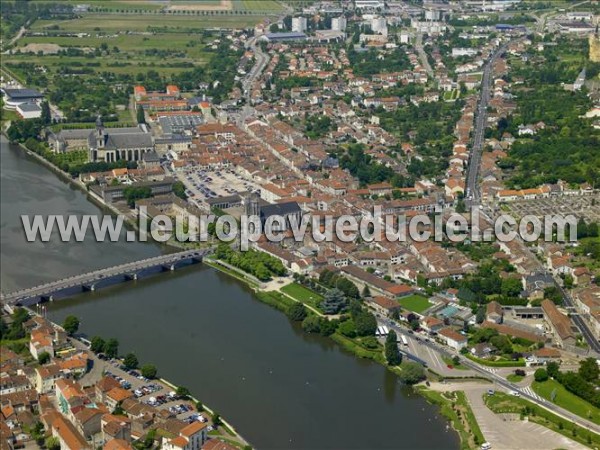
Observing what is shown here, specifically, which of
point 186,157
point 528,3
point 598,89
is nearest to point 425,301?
point 186,157

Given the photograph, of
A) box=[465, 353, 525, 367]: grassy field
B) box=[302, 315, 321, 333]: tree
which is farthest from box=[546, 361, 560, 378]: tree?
box=[302, 315, 321, 333]: tree

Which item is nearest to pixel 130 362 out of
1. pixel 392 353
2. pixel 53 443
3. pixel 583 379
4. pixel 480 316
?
pixel 53 443

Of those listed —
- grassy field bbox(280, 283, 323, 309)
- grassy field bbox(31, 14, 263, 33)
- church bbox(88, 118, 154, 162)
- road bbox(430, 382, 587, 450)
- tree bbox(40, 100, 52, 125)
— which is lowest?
road bbox(430, 382, 587, 450)

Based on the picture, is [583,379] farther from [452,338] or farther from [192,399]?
[192,399]

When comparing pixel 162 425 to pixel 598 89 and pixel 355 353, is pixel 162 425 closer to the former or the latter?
pixel 355 353

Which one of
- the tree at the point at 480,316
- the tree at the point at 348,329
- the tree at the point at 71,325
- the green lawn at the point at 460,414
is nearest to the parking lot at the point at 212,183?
the tree at the point at 71,325

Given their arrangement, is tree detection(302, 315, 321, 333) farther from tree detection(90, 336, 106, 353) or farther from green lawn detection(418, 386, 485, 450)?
tree detection(90, 336, 106, 353)
